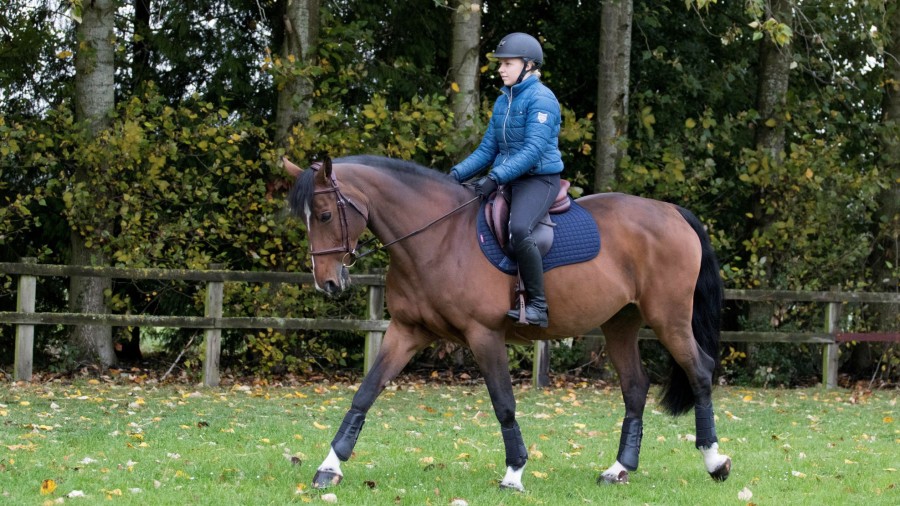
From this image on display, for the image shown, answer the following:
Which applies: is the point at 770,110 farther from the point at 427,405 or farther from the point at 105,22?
the point at 105,22

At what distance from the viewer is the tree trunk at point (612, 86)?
14.4 m

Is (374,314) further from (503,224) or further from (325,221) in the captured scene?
(325,221)

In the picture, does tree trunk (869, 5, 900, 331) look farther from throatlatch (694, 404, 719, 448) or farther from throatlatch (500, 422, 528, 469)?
throatlatch (500, 422, 528, 469)

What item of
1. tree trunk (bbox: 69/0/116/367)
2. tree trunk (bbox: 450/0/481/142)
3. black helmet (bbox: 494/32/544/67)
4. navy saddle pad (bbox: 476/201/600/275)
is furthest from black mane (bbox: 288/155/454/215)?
tree trunk (bbox: 69/0/116/367)

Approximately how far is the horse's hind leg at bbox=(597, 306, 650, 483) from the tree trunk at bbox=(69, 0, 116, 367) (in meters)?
7.47

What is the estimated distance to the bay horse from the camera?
20.7 ft

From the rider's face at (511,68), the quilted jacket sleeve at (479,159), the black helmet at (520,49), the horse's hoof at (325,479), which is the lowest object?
the horse's hoof at (325,479)

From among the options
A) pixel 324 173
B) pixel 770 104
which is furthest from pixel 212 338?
pixel 770 104

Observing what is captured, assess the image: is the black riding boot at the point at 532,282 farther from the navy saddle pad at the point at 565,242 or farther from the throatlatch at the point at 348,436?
the throatlatch at the point at 348,436

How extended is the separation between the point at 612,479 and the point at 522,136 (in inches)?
91.0

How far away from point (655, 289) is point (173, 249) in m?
7.50

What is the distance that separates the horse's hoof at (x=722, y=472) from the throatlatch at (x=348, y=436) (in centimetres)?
239

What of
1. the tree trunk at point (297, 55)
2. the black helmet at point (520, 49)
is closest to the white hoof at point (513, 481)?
the black helmet at point (520, 49)

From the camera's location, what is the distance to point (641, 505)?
20.1 ft
